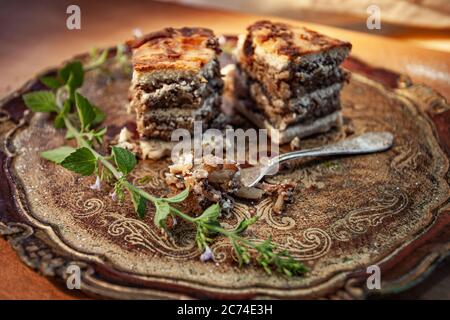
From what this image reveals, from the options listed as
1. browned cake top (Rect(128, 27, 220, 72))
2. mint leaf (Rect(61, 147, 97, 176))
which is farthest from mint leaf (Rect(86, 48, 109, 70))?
mint leaf (Rect(61, 147, 97, 176))

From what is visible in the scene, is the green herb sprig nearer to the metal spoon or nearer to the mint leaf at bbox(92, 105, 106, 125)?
the mint leaf at bbox(92, 105, 106, 125)

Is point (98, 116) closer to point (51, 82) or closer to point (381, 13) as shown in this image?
point (51, 82)

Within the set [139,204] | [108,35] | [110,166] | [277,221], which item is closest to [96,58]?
[108,35]

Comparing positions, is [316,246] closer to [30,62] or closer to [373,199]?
[373,199]

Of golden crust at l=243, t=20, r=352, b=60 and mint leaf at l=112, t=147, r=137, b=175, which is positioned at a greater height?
golden crust at l=243, t=20, r=352, b=60

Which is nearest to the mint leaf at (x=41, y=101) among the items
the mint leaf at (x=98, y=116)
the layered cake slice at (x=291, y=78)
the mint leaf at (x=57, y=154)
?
the mint leaf at (x=98, y=116)

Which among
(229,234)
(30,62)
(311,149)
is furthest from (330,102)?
(30,62)
